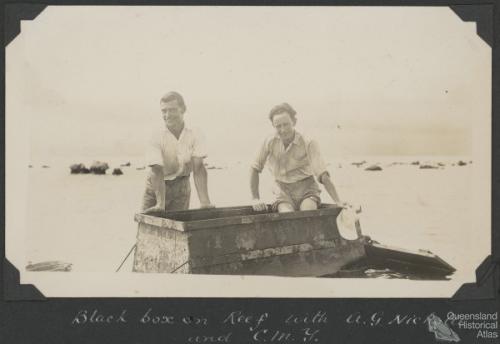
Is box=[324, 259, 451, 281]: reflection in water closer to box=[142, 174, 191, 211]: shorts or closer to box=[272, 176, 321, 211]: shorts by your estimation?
box=[272, 176, 321, 211]: shorts

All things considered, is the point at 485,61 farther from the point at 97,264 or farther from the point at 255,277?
the point at 97,264

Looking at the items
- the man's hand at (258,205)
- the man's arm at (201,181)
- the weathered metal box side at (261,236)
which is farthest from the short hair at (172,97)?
the weathered metal box side at (261,236)

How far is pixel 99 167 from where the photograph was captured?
4031 mm

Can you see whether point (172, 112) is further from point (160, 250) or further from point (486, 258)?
point (486, 258)

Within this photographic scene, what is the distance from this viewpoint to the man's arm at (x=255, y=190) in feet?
13.5

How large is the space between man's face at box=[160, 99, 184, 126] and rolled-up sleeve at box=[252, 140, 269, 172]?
71 cm

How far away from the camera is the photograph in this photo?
13.1 feet

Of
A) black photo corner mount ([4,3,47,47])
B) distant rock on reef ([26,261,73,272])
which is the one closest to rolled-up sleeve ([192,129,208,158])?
distant rock on reef ([26,261,73,272])

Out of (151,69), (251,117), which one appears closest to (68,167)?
(151,69)

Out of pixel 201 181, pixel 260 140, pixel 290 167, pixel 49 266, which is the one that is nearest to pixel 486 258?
pixel 290 167

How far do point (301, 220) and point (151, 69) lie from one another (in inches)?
69.5

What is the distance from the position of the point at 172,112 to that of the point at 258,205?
41.9 inches

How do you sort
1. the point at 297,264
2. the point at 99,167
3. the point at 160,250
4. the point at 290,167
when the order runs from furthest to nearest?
the point at 290,167 → the point at 99,167 → the point at 297,264 → the point at 160,250

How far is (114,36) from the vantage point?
13.2 ft
